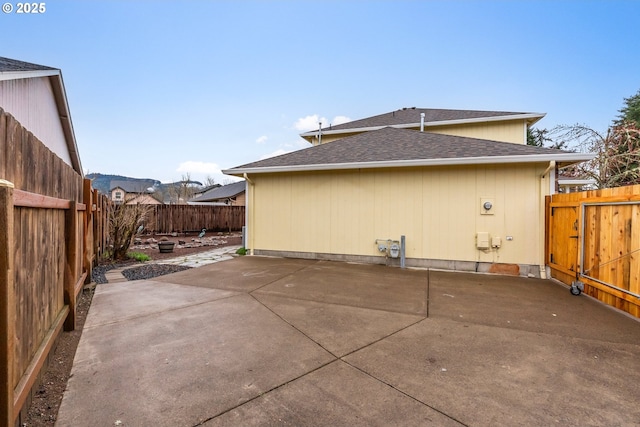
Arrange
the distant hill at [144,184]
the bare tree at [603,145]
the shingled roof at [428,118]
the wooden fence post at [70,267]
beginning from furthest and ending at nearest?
1. the distant hill at [144,184]
2. the shingled roof at [428,118]
3. the bare tree at [603,145]
4. the wooden fence post at [70,267]

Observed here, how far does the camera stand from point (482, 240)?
580cm

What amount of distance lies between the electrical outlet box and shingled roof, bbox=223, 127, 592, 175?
57.7 inches

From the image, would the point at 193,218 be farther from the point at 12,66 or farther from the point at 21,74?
the point at 21,74

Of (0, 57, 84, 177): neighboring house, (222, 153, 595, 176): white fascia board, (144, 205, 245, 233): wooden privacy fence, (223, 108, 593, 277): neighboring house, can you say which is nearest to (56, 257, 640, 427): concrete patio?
(223, 108, 593, 277): neighboring house

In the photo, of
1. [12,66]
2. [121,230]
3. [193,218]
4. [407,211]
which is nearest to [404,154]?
[407,211]

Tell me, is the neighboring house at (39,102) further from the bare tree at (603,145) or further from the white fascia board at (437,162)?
the bare tree at (603,145)

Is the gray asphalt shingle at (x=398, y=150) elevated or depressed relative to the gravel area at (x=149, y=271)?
elevated

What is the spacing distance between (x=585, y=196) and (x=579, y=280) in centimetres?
132

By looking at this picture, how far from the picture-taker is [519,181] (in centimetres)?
569

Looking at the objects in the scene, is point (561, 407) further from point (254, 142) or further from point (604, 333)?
point (254, 142)

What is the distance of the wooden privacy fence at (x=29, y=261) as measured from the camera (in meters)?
1.33

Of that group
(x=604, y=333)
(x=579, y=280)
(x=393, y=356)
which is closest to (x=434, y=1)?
(x=579, y=280)

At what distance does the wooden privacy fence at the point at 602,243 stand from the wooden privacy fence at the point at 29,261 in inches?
219

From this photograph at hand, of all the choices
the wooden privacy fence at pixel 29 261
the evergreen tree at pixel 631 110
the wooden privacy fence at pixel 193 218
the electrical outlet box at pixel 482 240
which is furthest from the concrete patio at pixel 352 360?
the evergreen tree at pixel 631 110
